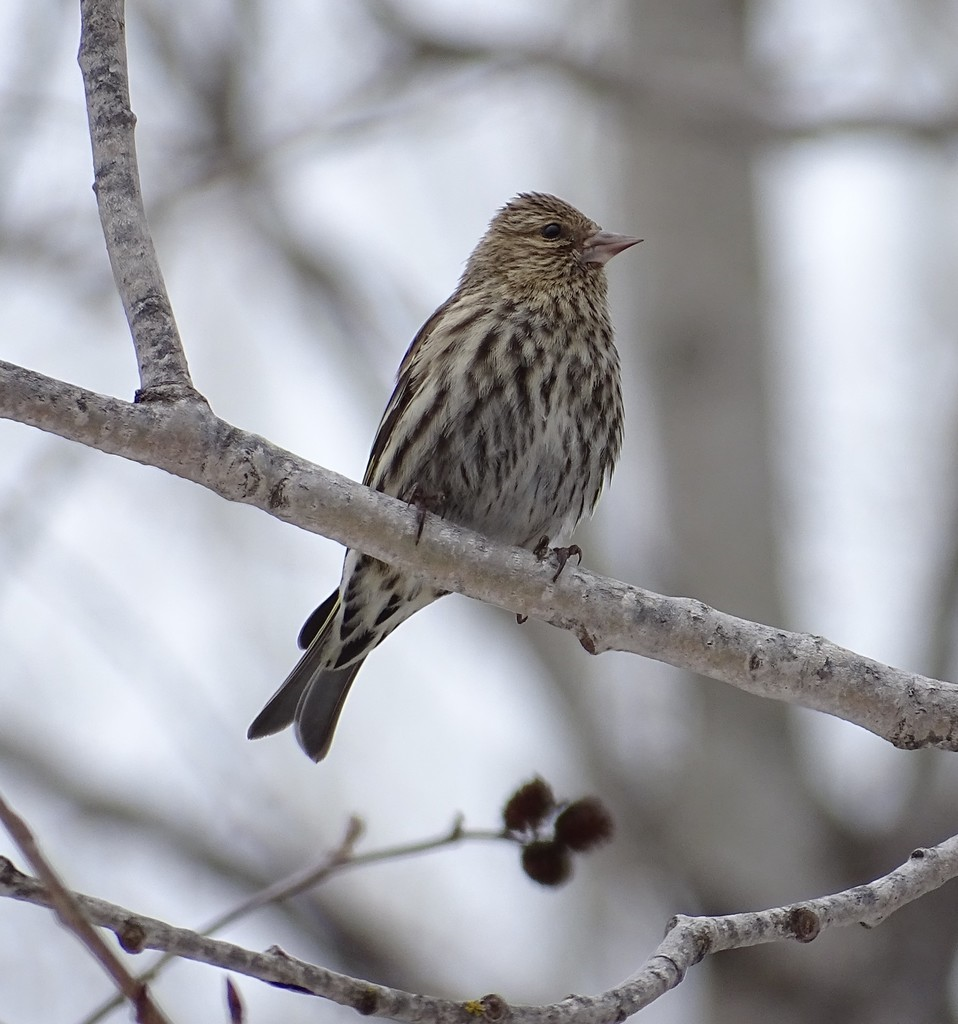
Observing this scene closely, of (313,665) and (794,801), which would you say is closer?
(313,665)

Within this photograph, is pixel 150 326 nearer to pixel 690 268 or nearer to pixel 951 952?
pixel 951 952

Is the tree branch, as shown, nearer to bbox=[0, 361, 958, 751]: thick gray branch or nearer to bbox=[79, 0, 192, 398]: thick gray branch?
bbox=[0, 361, 958, 751]: thick gray branch

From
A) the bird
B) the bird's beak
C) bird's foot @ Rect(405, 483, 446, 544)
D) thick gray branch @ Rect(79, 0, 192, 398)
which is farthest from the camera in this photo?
the bird's beak

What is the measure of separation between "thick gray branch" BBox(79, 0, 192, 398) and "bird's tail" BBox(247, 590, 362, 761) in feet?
4.97

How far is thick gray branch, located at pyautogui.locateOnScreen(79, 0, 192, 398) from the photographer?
9.23 ft

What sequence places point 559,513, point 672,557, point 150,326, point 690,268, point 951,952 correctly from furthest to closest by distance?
Result: point 690,268 → point 672,557 → point 951,952 → point 559,513 → point 150,326

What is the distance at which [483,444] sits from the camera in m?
4.11

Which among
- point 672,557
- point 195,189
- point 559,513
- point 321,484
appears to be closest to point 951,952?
point 672,557

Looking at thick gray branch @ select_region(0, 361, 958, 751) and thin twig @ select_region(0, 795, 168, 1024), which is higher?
thick gray branch @ select_region(0, 361, 958, 751)

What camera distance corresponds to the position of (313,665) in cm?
439

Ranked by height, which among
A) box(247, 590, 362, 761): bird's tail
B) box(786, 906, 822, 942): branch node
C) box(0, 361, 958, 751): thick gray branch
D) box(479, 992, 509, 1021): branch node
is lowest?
box(479, 992, 509, 1021): branch node

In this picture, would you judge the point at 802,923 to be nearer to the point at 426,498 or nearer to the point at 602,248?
the point at 426,498

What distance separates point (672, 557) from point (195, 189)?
2.99 meters

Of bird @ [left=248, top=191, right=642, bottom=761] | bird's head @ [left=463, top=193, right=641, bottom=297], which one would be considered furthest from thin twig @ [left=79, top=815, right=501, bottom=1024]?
bird's head @ [left=463, top=193, right=641, bottom=297]
